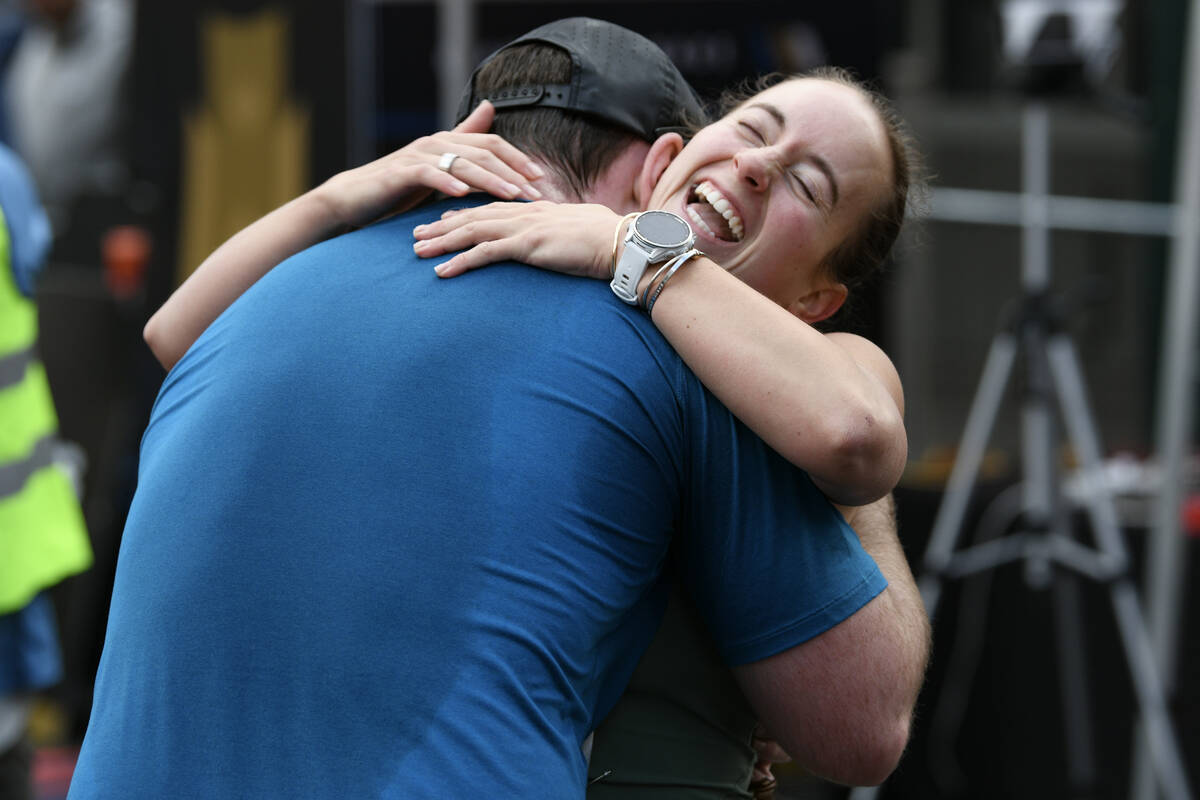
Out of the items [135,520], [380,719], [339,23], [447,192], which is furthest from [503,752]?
[339,23]

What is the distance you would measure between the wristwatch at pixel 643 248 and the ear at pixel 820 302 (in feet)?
1.15

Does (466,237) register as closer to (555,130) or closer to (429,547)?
(555,130)

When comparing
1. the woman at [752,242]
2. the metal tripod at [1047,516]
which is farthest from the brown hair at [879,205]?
the metal tripod at [1047,516]

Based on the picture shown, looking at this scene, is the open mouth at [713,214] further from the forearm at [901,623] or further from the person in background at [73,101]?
the person in background at [73,101]

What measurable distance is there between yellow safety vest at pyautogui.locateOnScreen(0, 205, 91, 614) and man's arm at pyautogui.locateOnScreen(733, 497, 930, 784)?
1932 millimetres

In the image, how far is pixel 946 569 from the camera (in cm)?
314

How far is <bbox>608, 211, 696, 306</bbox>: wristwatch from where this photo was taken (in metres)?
1.18

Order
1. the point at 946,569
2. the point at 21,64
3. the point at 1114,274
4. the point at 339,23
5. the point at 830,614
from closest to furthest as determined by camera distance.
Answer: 1. the point at 830,614
2. the point at 946,569
3. the point at 339,23
4. the point at 21,64
5. the point at 1114,274

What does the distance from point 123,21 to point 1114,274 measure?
5918mm

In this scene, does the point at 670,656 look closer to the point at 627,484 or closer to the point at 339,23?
the point at 627,484

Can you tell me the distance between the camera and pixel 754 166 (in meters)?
1.39

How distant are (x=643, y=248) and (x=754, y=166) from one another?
259 millimetres

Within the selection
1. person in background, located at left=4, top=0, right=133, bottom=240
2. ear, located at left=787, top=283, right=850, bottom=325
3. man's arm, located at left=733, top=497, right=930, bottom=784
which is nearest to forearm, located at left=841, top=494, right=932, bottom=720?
man's arm, located at left=733, top=497, right=930, bottom=784

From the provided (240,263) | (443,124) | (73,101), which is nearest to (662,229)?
(240,263)
